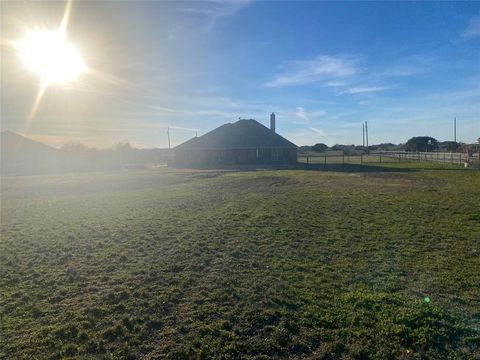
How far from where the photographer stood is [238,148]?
41000mm

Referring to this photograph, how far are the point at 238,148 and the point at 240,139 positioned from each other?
139 centimetres

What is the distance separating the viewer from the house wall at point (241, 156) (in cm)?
4106

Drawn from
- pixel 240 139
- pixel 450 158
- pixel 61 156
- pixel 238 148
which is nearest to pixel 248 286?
pixel 450 158

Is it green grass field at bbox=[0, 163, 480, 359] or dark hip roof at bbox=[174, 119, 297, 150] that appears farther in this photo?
dark hip roof at bbox=[174, 119, 297, 150]

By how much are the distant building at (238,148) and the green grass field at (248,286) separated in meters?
31.5

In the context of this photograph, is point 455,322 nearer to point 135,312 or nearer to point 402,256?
point 402,256

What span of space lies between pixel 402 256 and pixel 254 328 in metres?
3.72

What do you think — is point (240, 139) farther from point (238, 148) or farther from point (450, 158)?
point (450, 158)

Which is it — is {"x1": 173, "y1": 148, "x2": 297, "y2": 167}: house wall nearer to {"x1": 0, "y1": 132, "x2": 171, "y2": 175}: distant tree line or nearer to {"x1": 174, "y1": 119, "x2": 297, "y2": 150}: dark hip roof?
{"x1": 174, "y1": 119, "x2": 297, "y2": 150}: dark hip roof

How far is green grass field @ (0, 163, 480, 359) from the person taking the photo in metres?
3.54

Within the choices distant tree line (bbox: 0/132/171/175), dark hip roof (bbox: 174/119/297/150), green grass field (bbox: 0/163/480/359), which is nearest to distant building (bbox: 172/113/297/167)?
dark hip roof (bbox: 174/119/297/150)

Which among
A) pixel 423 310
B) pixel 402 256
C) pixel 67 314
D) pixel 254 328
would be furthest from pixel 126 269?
pixel 402 256

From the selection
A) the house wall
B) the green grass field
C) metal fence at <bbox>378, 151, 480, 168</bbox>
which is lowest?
A: the green grass field

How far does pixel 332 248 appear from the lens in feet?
21.6
